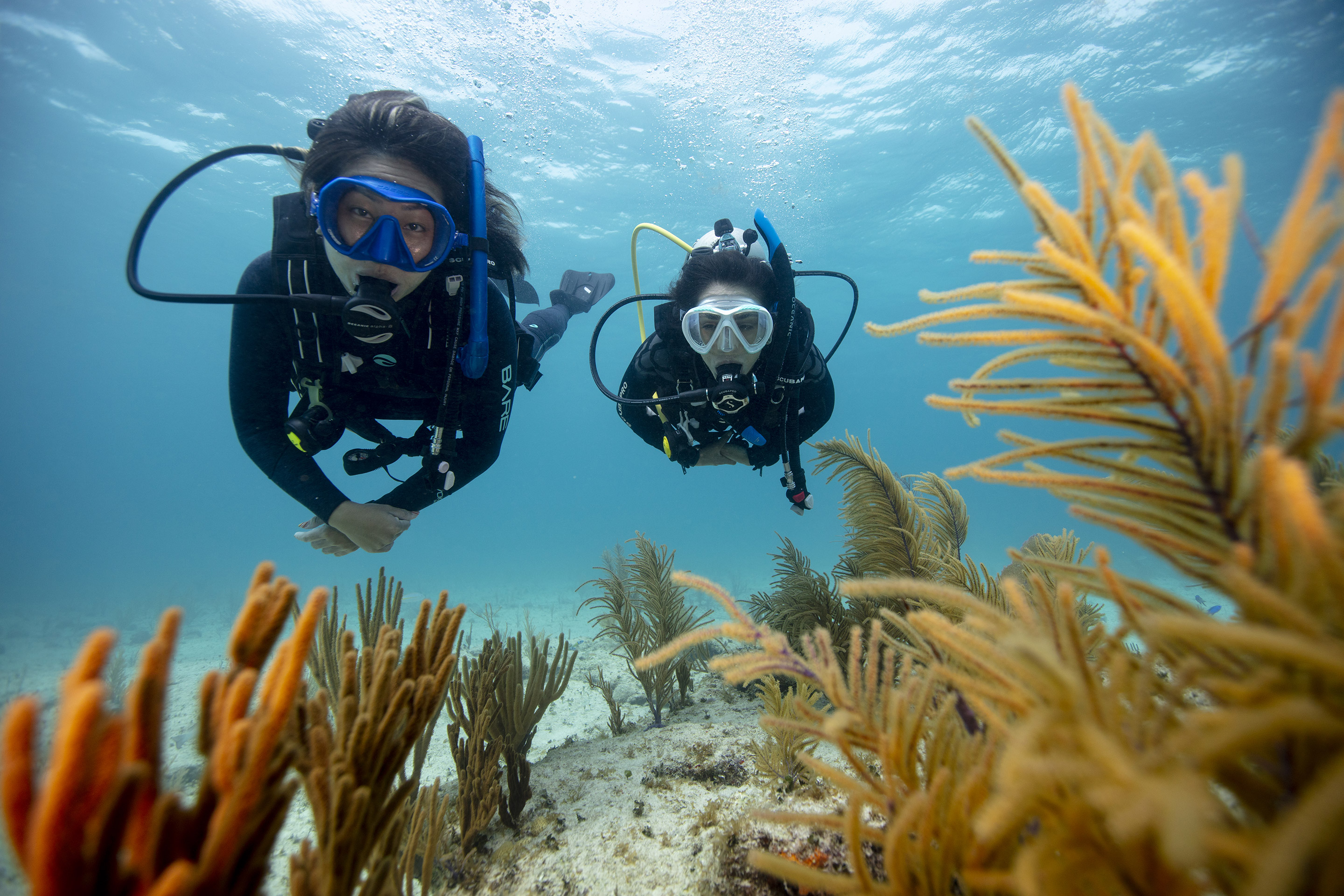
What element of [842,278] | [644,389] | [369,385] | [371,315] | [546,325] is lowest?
[371,315]

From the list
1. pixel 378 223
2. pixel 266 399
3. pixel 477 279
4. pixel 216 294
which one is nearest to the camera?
pixel 216 294

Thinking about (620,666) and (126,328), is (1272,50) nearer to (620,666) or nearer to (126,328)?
(620,666)

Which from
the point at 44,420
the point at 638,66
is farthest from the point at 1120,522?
the point at 44,420

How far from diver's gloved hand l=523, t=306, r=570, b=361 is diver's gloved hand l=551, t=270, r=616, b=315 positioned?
0.53m

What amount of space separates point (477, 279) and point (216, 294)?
158 cm

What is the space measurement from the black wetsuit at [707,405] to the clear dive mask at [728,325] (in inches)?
17.7

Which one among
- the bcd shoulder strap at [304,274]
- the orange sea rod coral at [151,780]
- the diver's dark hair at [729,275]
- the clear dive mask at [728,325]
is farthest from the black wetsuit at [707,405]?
the orange sea rod coral at [151,780]

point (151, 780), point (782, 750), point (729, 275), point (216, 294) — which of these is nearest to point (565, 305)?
point (729, 275)

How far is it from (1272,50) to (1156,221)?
27160 millimetres

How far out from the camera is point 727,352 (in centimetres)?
470

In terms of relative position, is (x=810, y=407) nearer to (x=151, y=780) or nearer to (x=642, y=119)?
(x=151, y=780)

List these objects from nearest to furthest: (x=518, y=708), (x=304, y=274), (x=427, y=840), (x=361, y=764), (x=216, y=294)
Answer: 1. (x=361, y=764)
2. (x=427, y=840)
3. (x=216, y=294)
4. (x=518, y=708)
5. (x=304, y=274)

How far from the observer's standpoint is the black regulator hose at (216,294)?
3143 mm

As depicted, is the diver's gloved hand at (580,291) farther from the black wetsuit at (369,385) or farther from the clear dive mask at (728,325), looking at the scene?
the clear dive mask at (728,325)
